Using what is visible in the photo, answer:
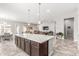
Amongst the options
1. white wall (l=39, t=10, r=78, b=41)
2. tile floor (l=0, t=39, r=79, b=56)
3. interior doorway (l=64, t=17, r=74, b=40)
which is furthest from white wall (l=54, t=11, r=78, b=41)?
tile floor (l=0, t=39, r=79, b=56)

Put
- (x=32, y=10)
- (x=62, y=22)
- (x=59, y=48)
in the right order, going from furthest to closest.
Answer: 1. (x=59, y=48)
2. (x=62, y=22)
3. (x=32, y=10)

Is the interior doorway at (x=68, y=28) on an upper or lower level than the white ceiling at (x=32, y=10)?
lower

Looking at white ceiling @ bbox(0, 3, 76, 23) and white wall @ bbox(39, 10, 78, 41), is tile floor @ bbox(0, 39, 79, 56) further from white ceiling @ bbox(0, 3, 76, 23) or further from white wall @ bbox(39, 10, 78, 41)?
white ceiling @ bbox(0, 3, 76, 23)

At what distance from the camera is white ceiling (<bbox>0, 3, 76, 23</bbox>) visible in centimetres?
173

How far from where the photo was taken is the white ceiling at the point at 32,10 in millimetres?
1730

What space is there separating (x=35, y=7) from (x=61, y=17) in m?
0.90

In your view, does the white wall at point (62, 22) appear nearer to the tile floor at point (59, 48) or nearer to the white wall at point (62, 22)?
the white wall at point (62, 22)

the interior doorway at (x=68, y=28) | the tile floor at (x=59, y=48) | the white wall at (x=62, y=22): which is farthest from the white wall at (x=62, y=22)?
the tile floor at (x=59, y=48)

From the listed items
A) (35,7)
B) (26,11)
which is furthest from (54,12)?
(26,11)

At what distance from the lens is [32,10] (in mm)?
1896

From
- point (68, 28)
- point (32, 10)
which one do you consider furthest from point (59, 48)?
point (32, 10)

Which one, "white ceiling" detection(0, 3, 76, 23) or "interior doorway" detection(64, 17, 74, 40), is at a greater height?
"white ceiling" detection(0, 3, 76, 23)

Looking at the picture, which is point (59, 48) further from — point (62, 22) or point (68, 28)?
point (62, 22)

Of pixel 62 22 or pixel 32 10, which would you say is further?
pixel 62 22
